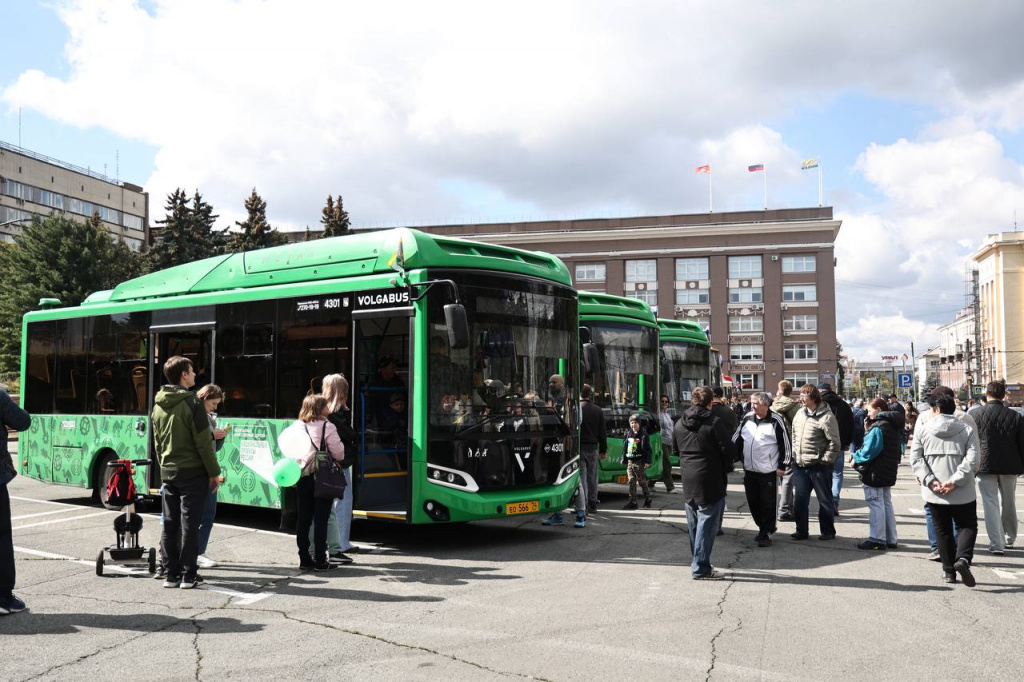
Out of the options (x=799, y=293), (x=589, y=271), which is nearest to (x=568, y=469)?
(x=799, y=293)

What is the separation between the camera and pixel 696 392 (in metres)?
8.54

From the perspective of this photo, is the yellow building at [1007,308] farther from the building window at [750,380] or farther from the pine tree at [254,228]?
the pine tree at [254,228]

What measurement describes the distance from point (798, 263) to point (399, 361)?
73.3 metres

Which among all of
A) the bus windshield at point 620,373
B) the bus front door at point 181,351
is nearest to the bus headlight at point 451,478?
the bus front door at point 181,351

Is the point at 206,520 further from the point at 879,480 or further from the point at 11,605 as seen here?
the point at 879,480

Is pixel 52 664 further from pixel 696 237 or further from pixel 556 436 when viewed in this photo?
pixel 696 237

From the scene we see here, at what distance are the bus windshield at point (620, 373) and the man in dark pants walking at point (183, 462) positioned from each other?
8.38m

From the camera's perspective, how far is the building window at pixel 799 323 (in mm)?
77438

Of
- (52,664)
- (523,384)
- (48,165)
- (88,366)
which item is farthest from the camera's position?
(48,165)

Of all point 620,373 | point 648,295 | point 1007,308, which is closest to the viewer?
point 620,373

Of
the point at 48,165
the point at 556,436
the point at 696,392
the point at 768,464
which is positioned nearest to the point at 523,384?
the point at 556,436

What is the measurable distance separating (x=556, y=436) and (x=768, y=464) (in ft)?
7.99

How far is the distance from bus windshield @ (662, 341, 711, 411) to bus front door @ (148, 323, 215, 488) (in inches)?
418

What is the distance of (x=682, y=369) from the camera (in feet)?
69.2
